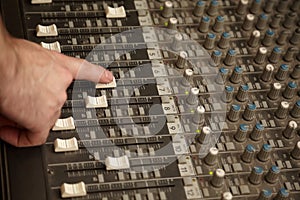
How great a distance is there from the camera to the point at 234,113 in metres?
2.05

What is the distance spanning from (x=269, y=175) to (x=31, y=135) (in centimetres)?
70

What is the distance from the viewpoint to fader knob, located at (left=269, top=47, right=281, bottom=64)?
7.34ft

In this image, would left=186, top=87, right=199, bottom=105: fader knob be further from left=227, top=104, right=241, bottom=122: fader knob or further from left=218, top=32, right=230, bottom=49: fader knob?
left=218, top=32, right=230, bottom=49: fader knob

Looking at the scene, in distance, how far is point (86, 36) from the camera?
2.21m

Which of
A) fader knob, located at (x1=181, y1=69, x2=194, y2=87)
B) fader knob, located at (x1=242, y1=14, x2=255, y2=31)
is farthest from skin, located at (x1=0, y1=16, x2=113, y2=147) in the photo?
fader knob, located at (x1=242, y1=14, x2=255, y2=31)

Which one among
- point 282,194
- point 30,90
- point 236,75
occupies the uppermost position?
point 30,90

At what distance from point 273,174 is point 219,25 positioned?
24.2 inches

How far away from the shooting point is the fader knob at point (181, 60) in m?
2.15

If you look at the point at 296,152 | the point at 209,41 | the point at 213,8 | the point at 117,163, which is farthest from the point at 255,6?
the point at 117,163

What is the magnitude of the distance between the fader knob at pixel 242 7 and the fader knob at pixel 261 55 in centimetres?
22

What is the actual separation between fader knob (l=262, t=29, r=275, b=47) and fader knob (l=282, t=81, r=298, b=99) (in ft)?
0.68

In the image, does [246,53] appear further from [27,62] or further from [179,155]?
[27,62]

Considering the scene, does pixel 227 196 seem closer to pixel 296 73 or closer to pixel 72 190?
pixel 72 190

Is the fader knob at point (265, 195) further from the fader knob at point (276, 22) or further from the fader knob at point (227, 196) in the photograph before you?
the fader knob at point (276, 22)
